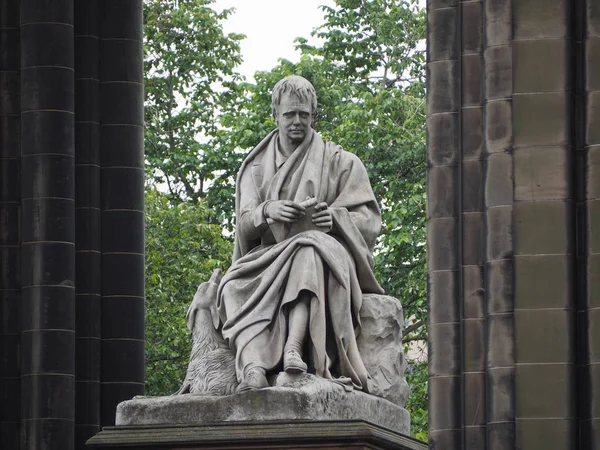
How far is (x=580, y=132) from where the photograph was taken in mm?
17328

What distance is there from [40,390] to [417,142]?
11.7m

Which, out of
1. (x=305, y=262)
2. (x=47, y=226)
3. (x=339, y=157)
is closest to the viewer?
(x=305, y=262)

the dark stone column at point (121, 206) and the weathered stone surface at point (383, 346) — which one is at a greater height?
the dark stone column at point (121, 206)

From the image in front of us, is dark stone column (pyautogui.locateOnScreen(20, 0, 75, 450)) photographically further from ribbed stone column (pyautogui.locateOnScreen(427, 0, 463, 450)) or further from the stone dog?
ribbed stone column (pyautogui.locateOnScreen(427, 0, 463, 450))

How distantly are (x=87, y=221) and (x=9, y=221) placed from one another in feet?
2.23

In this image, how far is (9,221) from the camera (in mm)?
21000

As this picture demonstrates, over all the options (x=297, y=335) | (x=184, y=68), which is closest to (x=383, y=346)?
(x=297, y=335)

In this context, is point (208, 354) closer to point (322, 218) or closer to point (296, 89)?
point (322, 218)

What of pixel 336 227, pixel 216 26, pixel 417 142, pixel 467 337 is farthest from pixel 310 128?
pixel 216 26

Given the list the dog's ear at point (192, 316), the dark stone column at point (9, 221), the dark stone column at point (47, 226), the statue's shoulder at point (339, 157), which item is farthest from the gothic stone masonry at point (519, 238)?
the dark stone column at point (9, 221)

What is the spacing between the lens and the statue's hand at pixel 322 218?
18.5m

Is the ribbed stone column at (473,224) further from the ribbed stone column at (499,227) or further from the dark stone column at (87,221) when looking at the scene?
the dark stone column at (87,221)

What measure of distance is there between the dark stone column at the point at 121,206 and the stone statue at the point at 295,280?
2.43m

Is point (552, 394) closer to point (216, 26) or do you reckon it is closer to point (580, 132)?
point (580, 132)
